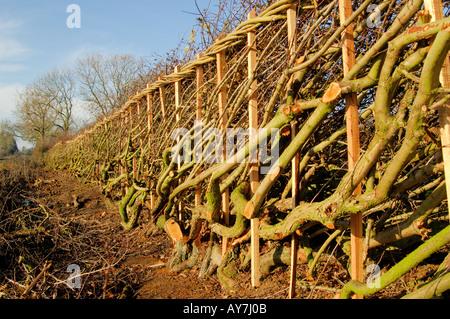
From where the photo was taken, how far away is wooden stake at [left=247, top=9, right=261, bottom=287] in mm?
3160

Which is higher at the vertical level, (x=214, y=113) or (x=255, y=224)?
(x=214, y=113)

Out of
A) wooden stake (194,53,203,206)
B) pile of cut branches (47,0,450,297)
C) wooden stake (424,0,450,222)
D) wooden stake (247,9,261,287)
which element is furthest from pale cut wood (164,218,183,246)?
wooden stake (424,0,450,222)

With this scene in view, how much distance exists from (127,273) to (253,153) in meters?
2.19

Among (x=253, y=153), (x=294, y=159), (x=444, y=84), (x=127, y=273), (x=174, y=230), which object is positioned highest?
(x=444, y=84)

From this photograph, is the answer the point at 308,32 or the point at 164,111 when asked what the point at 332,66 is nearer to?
the point at 308,32

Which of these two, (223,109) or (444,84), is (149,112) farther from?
(444,84)

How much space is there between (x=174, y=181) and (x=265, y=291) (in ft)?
7.68

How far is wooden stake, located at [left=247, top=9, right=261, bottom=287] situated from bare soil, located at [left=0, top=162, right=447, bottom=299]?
203mm

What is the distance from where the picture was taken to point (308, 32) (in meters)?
2.62

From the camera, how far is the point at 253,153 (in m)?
3.15

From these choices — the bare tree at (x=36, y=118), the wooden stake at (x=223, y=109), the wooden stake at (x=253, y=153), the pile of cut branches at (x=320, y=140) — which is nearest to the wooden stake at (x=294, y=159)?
the pile of cut branches at (x=320, y=140)

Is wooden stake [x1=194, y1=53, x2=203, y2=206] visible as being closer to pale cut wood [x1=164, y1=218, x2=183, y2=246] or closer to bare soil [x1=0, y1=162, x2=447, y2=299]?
pale cut wood [x1=164, y1=218, x2=183, y2=246]

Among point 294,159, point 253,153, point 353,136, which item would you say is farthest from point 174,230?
point 353,136
